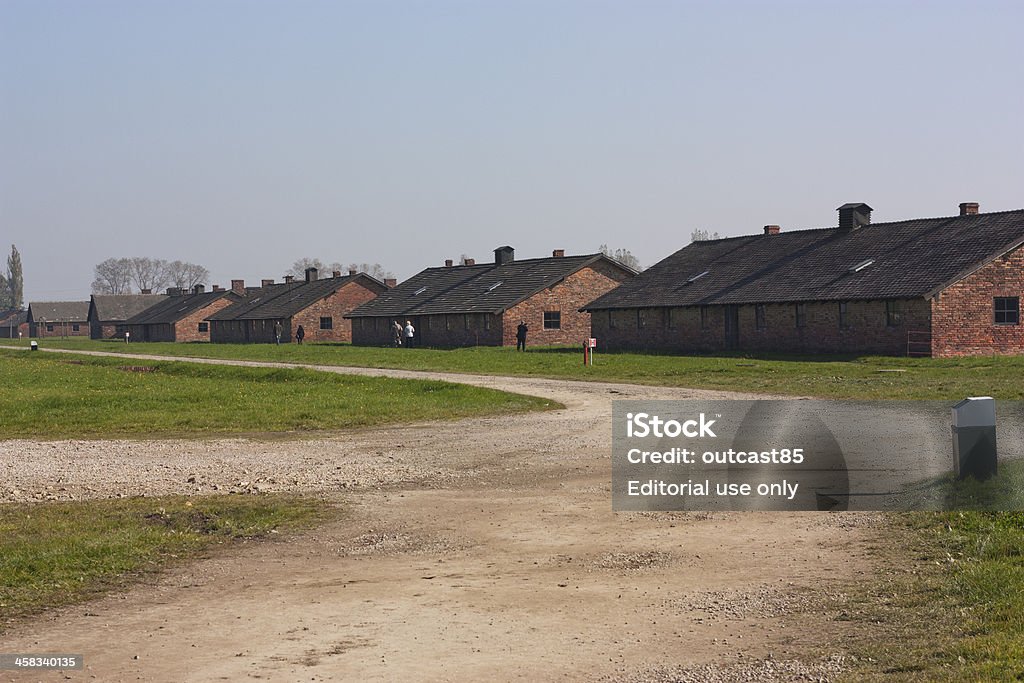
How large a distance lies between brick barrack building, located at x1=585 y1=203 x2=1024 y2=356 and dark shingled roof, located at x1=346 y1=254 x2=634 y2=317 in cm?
601

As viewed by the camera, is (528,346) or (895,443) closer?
(895,443)

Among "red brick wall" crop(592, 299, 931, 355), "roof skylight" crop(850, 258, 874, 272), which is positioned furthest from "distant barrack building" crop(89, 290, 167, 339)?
"roof skylight" crop(850, 258, 874, 272)

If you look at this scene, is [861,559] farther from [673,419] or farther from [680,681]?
[673,419]

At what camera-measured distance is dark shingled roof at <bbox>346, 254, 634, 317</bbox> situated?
212 feet

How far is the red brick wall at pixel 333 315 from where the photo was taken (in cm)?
8644

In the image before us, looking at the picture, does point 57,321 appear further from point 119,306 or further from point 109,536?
point 109,536

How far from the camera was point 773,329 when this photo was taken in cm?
4869

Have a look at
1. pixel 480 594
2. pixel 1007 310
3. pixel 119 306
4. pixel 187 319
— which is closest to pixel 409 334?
pixel 1007 310

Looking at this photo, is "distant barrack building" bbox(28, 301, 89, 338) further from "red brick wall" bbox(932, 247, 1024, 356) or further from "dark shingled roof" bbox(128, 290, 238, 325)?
"red brick wall" bbox(932, 247, 1024, 356)

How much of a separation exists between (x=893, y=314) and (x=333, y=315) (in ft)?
171

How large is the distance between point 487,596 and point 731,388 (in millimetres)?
20276

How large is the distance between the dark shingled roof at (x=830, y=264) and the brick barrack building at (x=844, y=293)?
7 centimetres

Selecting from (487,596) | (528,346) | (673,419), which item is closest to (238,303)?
(528,346)

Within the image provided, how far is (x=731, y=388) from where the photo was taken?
94.1 feet
